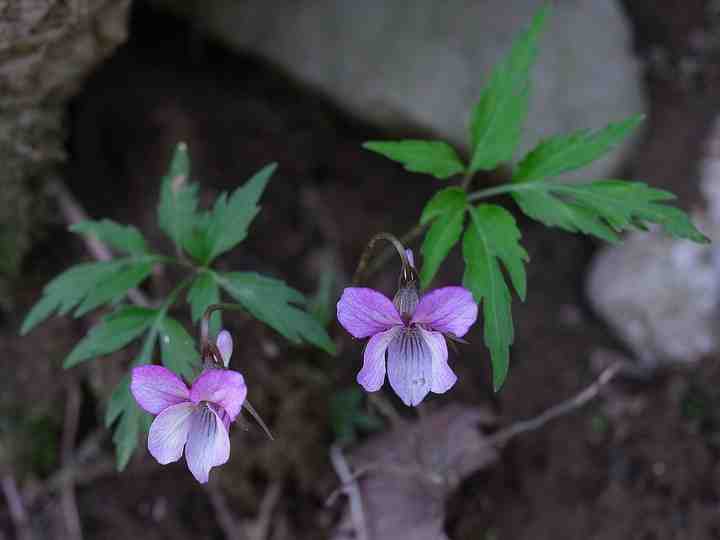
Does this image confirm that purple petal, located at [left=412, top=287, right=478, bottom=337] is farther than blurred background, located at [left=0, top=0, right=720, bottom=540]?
No

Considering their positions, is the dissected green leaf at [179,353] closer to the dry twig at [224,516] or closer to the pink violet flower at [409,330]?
the pink violet flower at [409,330]

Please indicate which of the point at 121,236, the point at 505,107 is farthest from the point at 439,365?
the point at 121,236

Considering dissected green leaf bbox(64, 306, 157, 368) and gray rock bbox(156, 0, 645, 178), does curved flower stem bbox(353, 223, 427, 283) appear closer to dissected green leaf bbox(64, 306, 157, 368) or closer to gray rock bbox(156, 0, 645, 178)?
dissected green leaf bbox(64, 306, 157, 368)

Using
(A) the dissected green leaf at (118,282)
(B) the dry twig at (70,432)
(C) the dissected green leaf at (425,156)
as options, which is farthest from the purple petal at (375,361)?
(B) the dry twig at (70,432)

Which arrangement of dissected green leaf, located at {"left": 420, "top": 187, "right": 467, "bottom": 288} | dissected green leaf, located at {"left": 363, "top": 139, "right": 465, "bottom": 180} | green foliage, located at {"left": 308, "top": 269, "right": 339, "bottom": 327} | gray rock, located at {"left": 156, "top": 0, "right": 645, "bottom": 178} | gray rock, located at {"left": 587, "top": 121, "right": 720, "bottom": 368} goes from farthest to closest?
gray rock, located at {"left": 156, "top": 0, "right": 645, "bottom": 178}, gray rock, located at {"left": 587, "top": 121, "right": 720, "bottom": 368}, green foliage, located at {"left": 308, "top": 269, "right": 339, "bottom": 327}, dissected green leaf, located at {"left": 363, "top": 139, "right": 465, "bottom": 180}, dissected green leaf, located at {"left": 420, "top": 187, "right": 467, "bottom": 288}

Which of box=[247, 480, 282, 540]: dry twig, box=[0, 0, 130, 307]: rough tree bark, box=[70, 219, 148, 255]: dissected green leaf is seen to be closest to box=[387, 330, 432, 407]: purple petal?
box=[70, 219, 148, 255]: dissected green leaf

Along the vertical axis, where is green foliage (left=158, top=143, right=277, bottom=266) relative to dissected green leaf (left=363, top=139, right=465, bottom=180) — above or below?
below

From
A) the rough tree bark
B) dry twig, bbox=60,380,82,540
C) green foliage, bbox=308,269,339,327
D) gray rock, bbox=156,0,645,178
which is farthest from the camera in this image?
gray rock, bbox=156,0,645,178

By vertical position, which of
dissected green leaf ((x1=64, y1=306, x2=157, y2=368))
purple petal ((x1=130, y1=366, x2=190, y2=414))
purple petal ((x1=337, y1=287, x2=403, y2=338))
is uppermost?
purple petal ((x1=337, y1=287, x2=403, y2=338))
